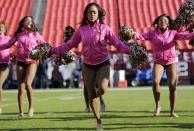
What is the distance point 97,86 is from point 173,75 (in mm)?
2876

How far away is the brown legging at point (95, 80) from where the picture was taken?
357 inches

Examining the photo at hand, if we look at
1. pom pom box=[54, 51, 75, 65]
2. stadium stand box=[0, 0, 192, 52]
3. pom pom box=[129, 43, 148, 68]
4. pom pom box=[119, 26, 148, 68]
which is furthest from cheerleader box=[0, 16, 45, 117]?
stadium stand box=[0, 0, 192, 52]

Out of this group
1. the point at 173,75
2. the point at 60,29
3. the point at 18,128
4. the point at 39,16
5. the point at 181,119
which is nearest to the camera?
the point at 18,128

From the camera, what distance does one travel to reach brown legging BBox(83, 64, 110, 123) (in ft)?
29.8

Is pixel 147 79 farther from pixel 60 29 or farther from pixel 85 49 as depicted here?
pixel 85 49

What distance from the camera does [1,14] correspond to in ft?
116

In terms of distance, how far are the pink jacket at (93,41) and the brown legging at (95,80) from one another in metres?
0.13

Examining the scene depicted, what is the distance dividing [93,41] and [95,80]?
67 cm

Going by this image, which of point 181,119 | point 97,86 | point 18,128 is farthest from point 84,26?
point 181,119

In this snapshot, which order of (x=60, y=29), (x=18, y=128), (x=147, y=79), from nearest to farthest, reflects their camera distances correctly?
1. (x=18, y=128)
2. (x=147, y=79)
3. (x=60, y=29)

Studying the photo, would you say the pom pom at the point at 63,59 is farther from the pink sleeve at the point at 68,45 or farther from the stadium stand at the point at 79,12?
the stadium stand at the point at 79,12

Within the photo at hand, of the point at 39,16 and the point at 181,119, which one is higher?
the point at 39,16

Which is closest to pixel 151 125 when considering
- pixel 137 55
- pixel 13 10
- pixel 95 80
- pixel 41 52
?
pixel 95 80

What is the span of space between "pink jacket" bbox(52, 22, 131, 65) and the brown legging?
13 centimetres
